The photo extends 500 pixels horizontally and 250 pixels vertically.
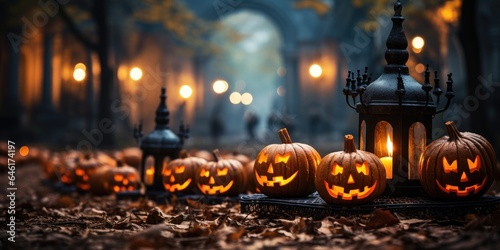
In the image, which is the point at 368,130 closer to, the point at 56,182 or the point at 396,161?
the point at 396,161

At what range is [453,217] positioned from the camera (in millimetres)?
6344

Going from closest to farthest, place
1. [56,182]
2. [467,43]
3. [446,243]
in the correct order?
1. [446,243]
2. [56,182]
3. [467,43]

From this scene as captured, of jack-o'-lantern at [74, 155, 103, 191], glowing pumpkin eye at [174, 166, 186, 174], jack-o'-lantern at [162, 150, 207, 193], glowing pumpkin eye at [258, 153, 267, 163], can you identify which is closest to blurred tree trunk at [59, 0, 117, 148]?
jack-o'-lantern at [74, 155, 103, 191]

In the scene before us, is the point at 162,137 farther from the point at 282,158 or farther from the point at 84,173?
the point at 282,158

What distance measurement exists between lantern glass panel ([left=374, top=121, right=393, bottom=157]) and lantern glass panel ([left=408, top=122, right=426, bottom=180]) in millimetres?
227

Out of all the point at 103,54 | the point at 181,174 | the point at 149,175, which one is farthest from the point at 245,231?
the point at 103,54

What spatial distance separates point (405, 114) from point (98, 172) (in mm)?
5670

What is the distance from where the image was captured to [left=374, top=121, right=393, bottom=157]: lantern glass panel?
23.7ft

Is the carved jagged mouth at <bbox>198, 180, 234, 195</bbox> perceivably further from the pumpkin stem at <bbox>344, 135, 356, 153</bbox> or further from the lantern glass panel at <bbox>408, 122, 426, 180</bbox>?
the lantern glass panel at <bbox>408, 122, 426, 180</bbox>

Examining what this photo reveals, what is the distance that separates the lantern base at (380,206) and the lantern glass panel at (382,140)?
54cm

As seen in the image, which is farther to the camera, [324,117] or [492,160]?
[324,117]

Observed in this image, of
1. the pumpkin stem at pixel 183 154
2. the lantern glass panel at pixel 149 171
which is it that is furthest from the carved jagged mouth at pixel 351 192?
the lantern glass panel at pixel 149 171

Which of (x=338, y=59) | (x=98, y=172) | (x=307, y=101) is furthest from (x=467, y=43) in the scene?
(x=307, y=101)

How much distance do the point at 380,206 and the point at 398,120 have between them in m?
1.11
